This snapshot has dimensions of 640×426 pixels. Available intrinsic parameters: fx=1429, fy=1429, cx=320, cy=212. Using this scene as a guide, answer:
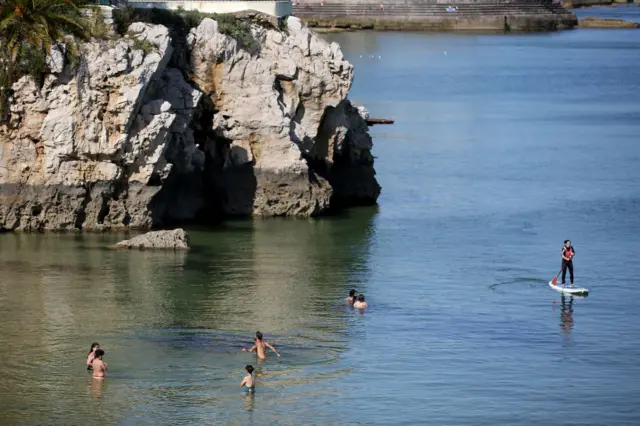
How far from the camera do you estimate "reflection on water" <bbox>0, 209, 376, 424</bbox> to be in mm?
29859

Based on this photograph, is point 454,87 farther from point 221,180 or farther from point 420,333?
point 420,333

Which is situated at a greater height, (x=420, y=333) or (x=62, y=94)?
(x=62, y=94)

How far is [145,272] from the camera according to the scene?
40.7 meters

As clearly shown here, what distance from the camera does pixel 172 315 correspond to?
36188 mm

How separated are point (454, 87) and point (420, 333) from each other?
73.0 m

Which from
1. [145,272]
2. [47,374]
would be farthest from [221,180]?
[47,374]

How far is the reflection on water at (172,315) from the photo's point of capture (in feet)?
98.0

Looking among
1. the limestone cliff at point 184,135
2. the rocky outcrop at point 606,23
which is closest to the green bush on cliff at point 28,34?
the limestone cliff at point 184,135

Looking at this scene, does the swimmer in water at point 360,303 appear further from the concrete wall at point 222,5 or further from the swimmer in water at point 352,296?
the concrete wall at point 222,5

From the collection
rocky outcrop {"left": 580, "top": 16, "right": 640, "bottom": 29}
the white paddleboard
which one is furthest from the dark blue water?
rocky outcrop {"left": 580, "top": 16, "right": 640, "bottom": 29}

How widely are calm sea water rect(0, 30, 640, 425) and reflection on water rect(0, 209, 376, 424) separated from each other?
0.24 ft

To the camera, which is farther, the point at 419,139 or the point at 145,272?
the point at 419,139

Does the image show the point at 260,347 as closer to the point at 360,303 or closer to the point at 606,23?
the point at 360,303

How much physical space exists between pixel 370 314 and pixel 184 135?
41.7 feet
